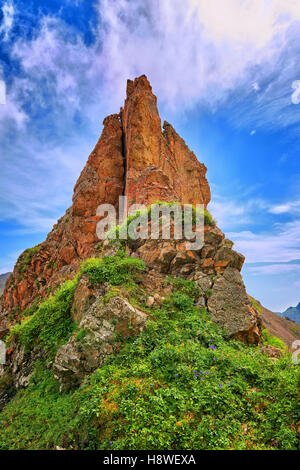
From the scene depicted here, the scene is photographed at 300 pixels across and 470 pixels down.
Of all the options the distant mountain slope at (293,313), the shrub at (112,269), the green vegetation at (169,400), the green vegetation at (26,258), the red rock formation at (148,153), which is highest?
A: the red rock formation at (148,153)

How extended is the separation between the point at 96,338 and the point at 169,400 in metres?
2.61

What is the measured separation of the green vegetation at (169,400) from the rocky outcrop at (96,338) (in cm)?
25

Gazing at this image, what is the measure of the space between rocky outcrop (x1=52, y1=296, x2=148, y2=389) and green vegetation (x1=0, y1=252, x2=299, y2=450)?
0.25 m

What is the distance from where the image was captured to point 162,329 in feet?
21.6

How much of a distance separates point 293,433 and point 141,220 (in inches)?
364

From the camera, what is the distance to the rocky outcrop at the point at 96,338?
5.86m

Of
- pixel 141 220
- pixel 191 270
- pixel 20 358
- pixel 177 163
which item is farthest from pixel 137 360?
pixel 177 163

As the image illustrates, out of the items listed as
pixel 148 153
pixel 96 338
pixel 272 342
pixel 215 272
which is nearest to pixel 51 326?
pixel 96 338

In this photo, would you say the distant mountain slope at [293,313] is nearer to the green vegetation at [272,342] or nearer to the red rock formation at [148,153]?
the red rock formation at [148,153]

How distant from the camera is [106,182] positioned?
2753cm

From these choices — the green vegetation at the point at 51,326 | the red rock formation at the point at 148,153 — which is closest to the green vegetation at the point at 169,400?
the green vegetation at the point at 51,326

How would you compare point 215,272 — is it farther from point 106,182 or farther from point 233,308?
point 106,182

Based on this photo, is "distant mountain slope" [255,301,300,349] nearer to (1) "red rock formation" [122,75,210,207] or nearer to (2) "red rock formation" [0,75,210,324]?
(1) "red rock formation" [122,75,210,207]

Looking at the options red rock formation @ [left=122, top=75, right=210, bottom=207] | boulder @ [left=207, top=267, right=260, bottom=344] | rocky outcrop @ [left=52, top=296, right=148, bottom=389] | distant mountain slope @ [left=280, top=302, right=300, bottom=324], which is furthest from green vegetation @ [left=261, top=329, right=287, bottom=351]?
distant mountain slope @ [left=280, top=302, right=300, bottom=324]
